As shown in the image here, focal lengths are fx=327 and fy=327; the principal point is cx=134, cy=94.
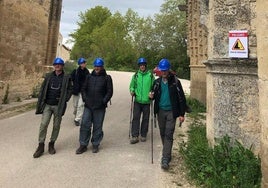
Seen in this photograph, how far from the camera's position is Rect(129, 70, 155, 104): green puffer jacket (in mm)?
7172

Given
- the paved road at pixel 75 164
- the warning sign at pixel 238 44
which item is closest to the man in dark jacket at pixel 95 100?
the paved road at pixel 75 164

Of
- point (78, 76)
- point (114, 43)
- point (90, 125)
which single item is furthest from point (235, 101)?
point (114, 43)

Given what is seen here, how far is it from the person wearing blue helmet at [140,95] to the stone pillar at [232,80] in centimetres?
176

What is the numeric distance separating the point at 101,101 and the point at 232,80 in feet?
8.10

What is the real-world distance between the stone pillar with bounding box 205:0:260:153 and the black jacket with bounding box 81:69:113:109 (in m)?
1.94

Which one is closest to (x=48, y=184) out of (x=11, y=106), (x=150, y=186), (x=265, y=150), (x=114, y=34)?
(x=150, y=186)

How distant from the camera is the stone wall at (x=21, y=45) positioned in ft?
38.6

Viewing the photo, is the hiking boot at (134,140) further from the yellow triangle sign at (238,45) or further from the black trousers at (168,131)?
the yellow triangle sign at (238,45)

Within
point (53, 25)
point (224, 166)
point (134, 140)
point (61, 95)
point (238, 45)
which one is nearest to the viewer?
point (224, 166)

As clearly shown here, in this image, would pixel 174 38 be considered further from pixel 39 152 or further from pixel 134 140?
pixel 39 152

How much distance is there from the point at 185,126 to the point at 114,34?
50.2 metres

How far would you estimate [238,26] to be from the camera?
5379mm

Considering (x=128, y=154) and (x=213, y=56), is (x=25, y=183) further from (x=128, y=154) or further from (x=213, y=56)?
(x=213, y=56)

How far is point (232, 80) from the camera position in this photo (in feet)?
17.4
